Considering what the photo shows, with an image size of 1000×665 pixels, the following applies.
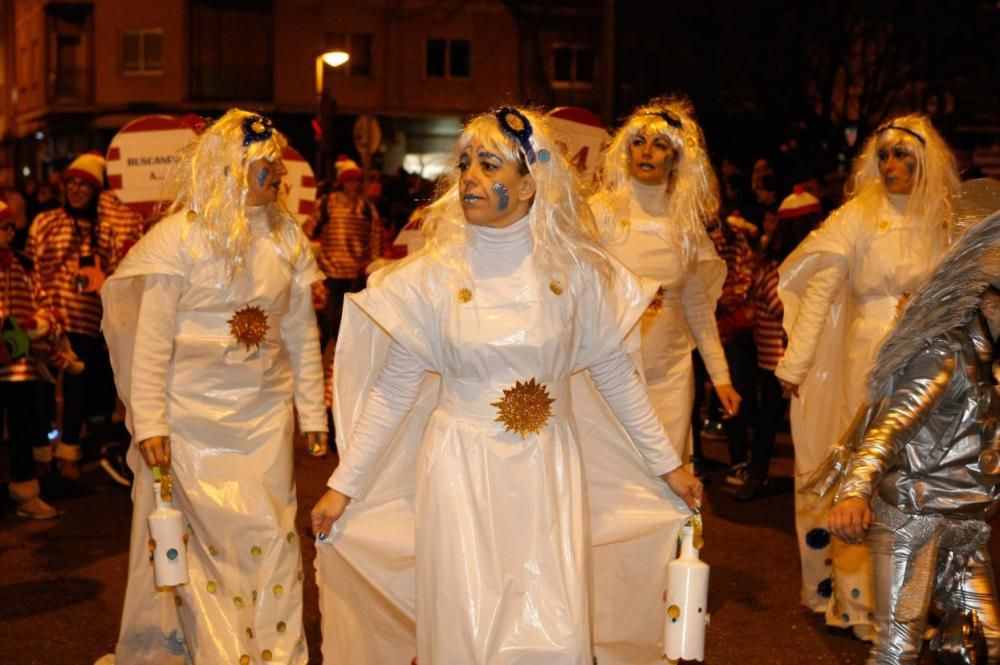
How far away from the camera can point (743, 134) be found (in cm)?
2750

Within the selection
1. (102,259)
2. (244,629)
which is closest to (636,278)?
(244,629)

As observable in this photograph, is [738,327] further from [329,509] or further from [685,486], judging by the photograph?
[329,509]

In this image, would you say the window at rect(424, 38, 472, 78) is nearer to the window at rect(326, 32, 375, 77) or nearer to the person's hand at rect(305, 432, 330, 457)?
the window at rect(326, 32, 375, 77)

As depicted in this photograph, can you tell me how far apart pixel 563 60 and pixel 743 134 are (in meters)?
12.3

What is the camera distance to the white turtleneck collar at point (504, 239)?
4.21 m

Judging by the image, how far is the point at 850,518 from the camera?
4195 mm

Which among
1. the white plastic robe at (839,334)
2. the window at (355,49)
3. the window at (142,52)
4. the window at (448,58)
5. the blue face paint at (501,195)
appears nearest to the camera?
the blue face paint at (501,195)

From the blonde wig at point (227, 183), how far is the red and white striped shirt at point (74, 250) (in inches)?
164

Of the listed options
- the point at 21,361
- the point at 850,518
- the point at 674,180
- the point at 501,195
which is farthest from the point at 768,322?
the point at 501,195

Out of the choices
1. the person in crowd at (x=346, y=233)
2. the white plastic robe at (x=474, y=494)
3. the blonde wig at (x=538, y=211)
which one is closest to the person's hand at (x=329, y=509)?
the white plastic robe at (x=474, y=494)

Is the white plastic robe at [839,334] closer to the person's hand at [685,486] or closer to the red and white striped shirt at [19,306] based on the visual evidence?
the person's hand at [685,486]

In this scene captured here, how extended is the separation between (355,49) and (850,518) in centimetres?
3475

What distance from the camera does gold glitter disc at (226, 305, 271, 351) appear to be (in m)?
5.23

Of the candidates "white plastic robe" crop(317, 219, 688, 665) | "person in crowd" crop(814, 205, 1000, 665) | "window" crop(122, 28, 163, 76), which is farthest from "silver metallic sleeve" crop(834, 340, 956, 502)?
"window" crop(122, 28, 163, 76)
